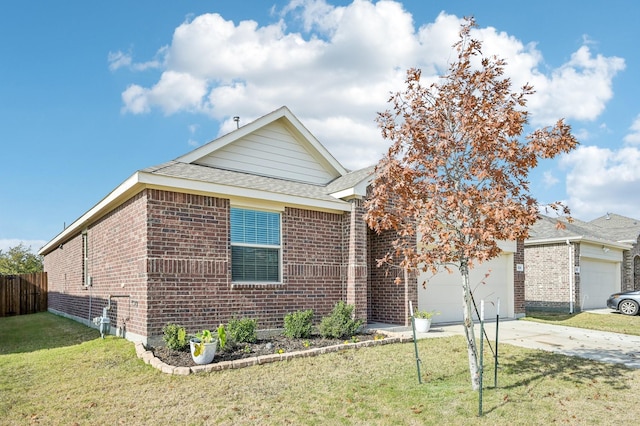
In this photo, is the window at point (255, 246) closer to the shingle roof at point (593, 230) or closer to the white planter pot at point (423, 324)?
the white planter pot at point (423, 324)

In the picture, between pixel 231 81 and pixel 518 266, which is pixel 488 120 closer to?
pixel 231 81

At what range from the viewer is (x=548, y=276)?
2020 cm

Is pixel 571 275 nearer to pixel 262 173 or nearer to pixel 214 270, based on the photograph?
pixel 262 173

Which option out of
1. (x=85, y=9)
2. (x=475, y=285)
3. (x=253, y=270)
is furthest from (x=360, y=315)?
(x=85, y=9)

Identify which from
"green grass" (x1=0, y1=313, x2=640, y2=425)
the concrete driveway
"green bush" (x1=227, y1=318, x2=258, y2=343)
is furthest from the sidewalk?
"green bush" (x1=227, y1=318, x2=258, y2=343)

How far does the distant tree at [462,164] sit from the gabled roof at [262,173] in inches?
159

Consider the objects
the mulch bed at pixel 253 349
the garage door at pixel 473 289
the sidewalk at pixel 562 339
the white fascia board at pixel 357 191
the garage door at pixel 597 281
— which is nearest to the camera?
the mulch bed at pixel 253 349

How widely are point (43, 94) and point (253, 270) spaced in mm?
8203

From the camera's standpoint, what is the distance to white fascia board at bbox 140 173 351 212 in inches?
339

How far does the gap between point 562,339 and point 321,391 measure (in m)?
7.57

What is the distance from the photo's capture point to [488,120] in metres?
6.02

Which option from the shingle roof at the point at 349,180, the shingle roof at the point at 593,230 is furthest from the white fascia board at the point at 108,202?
the shingle roof at the point at 593,230

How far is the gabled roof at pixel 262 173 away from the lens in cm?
929

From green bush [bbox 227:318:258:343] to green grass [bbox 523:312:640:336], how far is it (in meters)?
10.6
